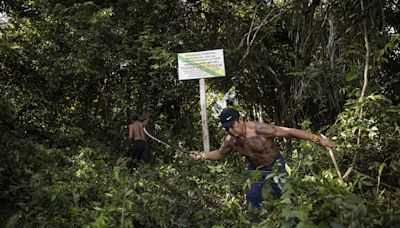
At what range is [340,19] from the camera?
4.68m

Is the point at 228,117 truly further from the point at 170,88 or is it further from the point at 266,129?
the point at 170,88

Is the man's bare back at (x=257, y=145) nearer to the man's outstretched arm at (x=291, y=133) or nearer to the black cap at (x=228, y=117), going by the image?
the man's outstretched arm at (x=291, y=133)

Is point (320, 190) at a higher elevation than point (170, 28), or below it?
below

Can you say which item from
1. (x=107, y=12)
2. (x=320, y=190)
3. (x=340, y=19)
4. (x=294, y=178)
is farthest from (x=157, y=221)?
(x=107, y=12)

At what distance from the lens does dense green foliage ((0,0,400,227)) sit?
3949mm

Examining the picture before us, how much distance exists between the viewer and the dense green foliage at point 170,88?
3949 millimetres

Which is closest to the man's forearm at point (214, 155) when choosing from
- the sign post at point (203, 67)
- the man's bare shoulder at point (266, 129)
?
the man's bare shoulder at point (266, 129)

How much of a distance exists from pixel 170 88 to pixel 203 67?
2.58 m

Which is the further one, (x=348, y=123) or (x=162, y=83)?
(x=162, y=83)

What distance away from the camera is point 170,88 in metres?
8.66

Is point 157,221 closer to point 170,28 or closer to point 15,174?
point 15,174

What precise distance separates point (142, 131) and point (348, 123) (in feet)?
15.4

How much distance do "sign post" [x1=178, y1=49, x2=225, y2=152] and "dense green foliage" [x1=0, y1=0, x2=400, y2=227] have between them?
2.25 ft

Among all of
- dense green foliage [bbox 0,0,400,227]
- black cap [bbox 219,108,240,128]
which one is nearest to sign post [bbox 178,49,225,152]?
dense green foliage [bbox 0,0,400,227]
